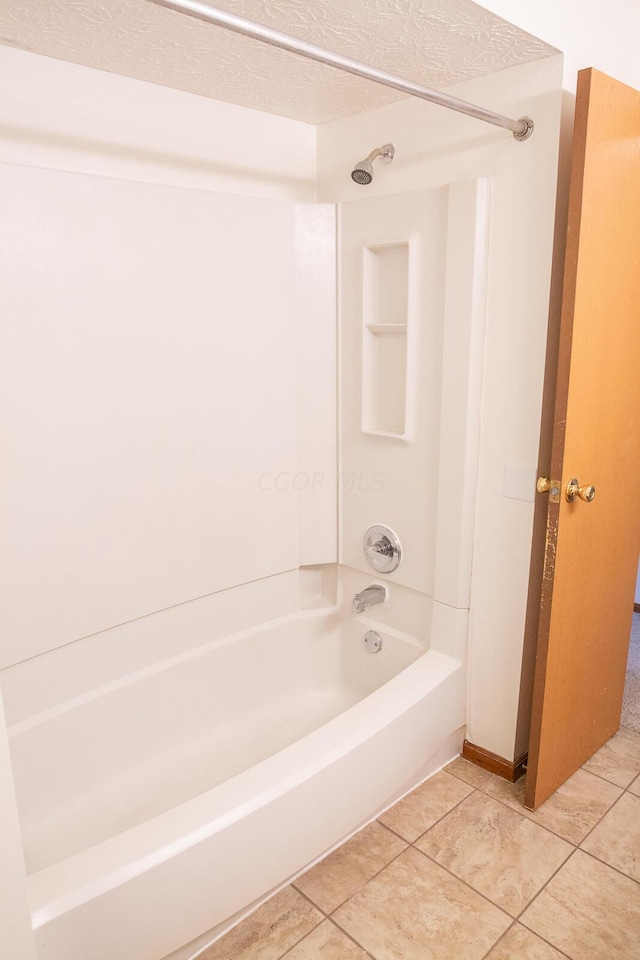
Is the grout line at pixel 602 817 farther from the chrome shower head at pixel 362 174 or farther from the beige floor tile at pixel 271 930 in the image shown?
the chrome shower head at pixel 362 174

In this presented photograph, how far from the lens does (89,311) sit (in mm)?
1871

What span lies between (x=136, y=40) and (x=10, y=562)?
53.4 inches

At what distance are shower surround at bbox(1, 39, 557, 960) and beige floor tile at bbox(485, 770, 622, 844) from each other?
24cm

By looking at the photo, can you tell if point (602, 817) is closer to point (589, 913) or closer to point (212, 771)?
point (589, 913)

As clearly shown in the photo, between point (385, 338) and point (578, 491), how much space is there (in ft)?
2.77

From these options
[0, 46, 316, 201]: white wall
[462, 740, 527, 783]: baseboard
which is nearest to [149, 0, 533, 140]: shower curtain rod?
[0, 46, 316, 201]: white wall

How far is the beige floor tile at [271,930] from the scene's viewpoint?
5.27 ft

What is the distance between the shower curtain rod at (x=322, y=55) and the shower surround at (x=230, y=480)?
127mm

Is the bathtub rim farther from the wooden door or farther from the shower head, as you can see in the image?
the shower head

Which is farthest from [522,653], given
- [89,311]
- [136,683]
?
[89,311]

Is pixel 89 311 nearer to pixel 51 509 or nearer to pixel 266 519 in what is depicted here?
pixel 51 509

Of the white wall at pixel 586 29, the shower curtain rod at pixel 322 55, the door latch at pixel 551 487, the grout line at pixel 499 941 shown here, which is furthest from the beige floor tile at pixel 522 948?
the white wall at pixel 586 29

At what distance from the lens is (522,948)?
161 centimetres

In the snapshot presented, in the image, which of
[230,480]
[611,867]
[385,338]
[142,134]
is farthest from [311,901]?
[142,134]
